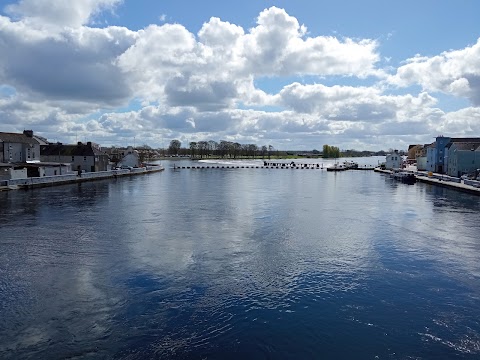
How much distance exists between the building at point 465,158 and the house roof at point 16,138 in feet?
239

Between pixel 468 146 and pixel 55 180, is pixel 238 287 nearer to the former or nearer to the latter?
pixel 55 180

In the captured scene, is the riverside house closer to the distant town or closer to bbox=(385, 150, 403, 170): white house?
the distant town

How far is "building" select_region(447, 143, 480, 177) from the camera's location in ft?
232

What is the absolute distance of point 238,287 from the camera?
16.7 metres

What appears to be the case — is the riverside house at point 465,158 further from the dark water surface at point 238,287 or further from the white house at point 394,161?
the dark water surface at point 238,287

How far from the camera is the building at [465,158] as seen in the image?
2789 inches

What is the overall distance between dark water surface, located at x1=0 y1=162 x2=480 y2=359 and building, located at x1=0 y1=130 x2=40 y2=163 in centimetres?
3354

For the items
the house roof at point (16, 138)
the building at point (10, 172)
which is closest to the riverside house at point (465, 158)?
the building at point (10, 172)

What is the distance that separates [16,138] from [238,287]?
60.5 m

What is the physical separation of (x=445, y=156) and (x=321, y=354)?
8305 centimetres

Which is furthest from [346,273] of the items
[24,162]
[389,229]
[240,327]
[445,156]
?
[445,156]

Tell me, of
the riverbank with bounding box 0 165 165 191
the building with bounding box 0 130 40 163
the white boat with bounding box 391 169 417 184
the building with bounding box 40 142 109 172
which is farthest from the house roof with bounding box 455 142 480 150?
the building with bounding box 0 130 40 163

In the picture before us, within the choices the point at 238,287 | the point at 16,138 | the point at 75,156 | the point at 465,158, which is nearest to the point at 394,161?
the point at 465,158

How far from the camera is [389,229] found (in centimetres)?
2950
